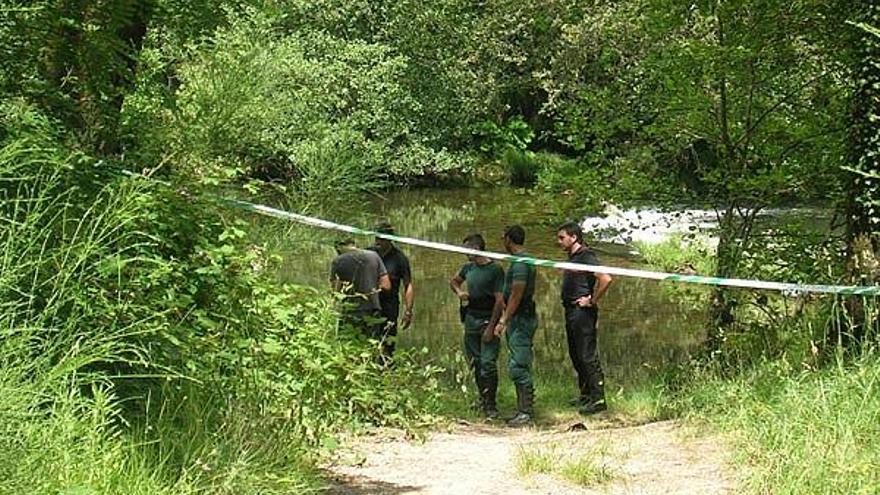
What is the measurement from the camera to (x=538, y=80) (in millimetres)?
31062

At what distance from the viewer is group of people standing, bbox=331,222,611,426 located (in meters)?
8.93

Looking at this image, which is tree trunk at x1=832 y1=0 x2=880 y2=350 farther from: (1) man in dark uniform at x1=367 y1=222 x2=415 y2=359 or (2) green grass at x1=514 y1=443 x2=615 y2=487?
(1) man in dark uniform at x1=367 y1=222 x2=415 y2=359

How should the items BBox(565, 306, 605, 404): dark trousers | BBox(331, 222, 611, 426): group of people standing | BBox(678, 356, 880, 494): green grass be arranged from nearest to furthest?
BBox(678, 356, 880, 494): green grass < BBox(331, 222, 611, 426): group of people standing < BBox(565, 306, 605, 404): dark trousers

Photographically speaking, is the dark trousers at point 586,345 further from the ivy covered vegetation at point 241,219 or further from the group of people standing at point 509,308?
the ivy covered vegetation at point 241,219

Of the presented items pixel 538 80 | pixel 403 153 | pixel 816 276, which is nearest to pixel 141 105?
pixel 816 276

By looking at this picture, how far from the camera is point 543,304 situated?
706 inches

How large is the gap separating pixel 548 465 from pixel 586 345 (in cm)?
354

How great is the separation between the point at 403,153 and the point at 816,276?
1040 inches

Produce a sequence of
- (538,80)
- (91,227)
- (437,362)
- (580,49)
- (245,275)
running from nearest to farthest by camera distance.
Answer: (91,227) → (245,275) → (437,362) → (580,49) → (538,80)

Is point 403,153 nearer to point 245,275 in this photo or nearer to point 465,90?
point 465,90

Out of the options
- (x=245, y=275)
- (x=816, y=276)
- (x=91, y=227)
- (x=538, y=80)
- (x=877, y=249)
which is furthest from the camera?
(x=538, y=80)

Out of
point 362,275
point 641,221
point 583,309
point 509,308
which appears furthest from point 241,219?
point 641,221

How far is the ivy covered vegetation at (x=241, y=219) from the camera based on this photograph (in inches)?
176

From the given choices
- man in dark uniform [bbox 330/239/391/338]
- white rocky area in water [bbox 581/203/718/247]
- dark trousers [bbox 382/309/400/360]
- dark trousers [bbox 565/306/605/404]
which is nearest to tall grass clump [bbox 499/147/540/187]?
white rocky area in water [bbox 581/203/718/247]
